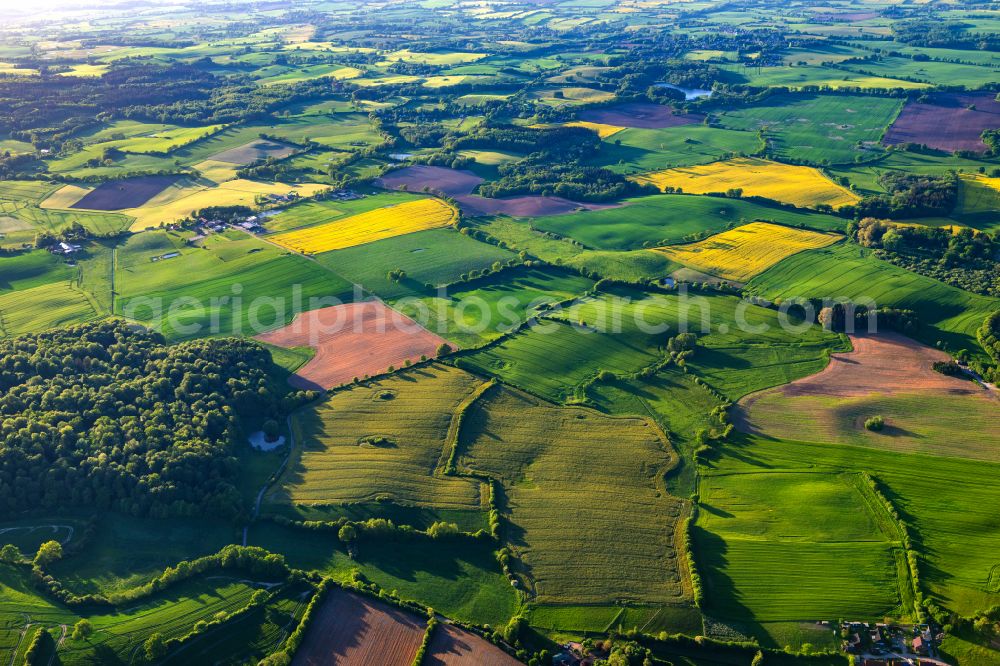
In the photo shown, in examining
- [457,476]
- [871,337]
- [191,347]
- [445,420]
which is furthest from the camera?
[871,337]

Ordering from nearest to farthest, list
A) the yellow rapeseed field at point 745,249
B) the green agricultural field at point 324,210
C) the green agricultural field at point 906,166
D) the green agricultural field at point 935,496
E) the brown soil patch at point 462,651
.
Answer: the brown soil patch at point 462,651
the green agricultural field at point 935,496
the yellow rapeseed field at point 745,249
the green agricultural field at point 324,210
the green agricultural field at point 906,166

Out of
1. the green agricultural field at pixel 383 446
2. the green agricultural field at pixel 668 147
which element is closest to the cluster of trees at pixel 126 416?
the green agricultural field at pixel 383 446

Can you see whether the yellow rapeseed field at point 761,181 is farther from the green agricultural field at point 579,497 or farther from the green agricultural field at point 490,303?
the green agricultural field at point 579,497

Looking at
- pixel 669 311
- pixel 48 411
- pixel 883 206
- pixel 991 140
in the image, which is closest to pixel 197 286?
pixel 48 411

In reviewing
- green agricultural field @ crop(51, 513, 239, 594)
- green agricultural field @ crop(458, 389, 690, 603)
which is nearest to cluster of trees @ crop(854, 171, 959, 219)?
green agricultural field @ crop(458, 389, 690, 603)

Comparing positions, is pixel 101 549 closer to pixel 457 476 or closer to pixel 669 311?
pixel 457 476

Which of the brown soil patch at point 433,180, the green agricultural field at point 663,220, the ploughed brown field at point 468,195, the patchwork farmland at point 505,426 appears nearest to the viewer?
the patchwork farmland at point 505,426

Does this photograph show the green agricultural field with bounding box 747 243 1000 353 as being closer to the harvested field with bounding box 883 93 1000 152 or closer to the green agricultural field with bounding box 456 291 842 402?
the green agricultural field with bounding box 456 291 842 402
